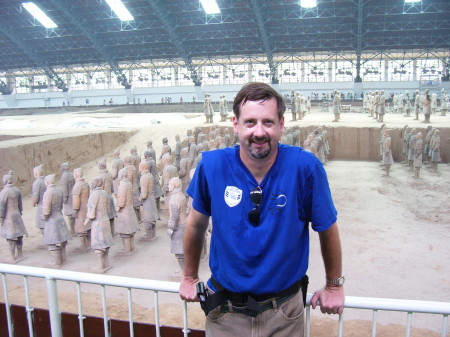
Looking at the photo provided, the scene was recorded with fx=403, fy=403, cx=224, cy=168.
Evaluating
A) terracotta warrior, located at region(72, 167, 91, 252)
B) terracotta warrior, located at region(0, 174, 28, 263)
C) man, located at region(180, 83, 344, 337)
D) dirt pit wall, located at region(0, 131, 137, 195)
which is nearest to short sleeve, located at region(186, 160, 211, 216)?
man, located at region(180, 83, 344, 337)

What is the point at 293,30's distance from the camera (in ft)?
76.1

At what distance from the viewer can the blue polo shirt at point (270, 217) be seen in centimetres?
151

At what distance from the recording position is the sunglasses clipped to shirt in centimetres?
150

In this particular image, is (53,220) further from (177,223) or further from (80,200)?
(177,223)

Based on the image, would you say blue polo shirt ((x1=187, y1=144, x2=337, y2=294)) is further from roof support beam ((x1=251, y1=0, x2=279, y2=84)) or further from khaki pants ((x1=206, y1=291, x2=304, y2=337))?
roof support beam ((x1=251, y1=0, x2=279, y2=84))

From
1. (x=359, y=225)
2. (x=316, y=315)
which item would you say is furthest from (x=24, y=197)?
(x=316, y=315)

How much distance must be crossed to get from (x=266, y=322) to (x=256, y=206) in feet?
1.50

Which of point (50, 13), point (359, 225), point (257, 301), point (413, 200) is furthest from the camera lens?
point (50, 13)

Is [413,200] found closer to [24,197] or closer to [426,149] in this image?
[426,149]

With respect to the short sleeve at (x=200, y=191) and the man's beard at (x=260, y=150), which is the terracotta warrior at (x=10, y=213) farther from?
the man's beard at (x=260, y=150)

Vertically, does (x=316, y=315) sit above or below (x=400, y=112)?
below

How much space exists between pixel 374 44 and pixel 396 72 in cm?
327

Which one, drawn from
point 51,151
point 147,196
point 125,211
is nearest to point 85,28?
point 51,151

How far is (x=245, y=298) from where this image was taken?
5.11 feet
